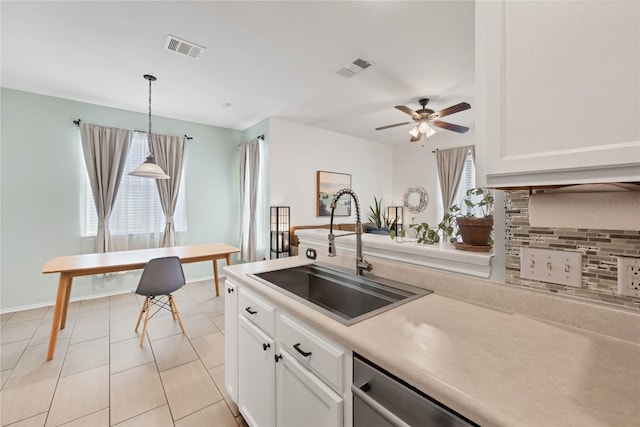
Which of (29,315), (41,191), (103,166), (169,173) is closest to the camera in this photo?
(29,315)

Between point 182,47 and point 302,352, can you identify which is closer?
point 302,352

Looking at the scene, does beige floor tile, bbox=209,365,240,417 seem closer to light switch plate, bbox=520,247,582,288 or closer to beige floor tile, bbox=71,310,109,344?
beige floor tile, bbox=71,310,109,344

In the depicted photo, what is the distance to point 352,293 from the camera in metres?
1.44

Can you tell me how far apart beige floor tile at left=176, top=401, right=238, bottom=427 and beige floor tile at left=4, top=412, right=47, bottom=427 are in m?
0.81

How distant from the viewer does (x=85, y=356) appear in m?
2.22

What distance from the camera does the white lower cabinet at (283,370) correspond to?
87 cm

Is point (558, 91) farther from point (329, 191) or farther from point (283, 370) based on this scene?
point (329, 191)

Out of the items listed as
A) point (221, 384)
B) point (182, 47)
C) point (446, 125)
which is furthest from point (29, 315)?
point (446, 125)

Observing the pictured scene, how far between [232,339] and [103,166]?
3393mm

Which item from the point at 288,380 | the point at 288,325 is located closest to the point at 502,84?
the point at 288,325

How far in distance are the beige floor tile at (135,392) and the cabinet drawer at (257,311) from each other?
0.97 meters

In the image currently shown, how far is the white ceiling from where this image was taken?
188 cm

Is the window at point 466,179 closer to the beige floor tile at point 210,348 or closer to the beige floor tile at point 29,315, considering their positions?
the beige floor tile at point 210,348

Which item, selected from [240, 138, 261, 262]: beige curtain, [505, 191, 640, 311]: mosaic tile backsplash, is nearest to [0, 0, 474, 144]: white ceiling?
[240, 138, 261, 262]: beige curtain
